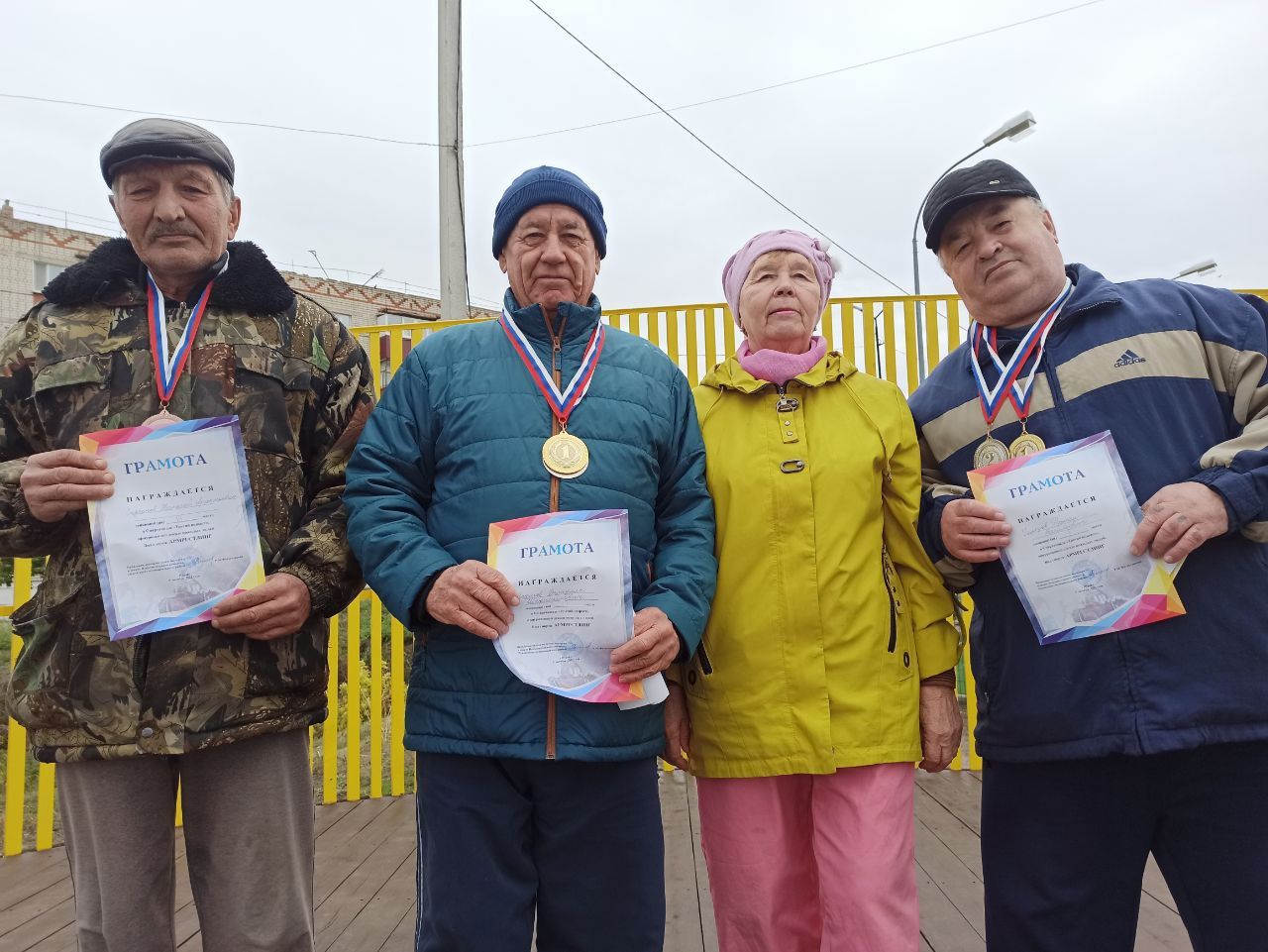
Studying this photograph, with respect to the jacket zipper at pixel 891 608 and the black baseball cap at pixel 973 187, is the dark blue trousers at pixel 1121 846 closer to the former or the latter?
the jacket zipper at pixel 891 608

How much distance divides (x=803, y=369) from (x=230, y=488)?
1327 mm

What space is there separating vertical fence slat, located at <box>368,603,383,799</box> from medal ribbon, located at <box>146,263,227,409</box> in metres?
2.49

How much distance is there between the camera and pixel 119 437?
5.52ft

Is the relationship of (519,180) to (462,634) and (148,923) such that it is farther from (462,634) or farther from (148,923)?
(148,923)

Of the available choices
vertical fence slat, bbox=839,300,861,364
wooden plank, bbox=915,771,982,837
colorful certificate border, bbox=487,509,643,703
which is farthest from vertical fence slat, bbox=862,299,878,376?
colorful certificate border, bbox=487,509,643,703

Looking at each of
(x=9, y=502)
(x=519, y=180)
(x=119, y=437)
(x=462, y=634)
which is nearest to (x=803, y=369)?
(x=519, y=180)

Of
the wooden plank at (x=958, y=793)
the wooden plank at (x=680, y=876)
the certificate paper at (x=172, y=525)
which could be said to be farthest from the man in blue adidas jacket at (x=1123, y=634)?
the wooden plank at (x=958, y=793)

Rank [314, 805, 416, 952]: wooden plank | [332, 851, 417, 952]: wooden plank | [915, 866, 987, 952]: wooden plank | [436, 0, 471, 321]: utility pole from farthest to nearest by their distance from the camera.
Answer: [436, 0, 471, 321]: utility pole → [314, 805, 416, 952]: wooden plank → [332, 851, 417, 952]: wooden plank → [915, 866, 987, 952]: wooden plank

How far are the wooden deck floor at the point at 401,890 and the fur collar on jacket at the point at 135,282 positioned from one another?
2128mm

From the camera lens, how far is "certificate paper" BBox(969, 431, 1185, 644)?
1624 millimetres

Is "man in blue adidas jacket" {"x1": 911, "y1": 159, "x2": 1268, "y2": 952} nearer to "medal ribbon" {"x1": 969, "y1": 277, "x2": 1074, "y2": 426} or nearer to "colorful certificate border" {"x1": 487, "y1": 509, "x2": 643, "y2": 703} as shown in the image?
"medal ribbon" {"x1": 969, "y1": 277, "x2": 1074, "y2": 426}

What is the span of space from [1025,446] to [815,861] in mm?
1074

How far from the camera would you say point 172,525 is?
1709 millimetres

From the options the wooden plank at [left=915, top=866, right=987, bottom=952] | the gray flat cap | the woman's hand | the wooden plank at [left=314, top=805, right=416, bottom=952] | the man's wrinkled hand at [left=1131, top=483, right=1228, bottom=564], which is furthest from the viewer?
the wooden plank at [left=314, top=805, right=416, bottom=952]
